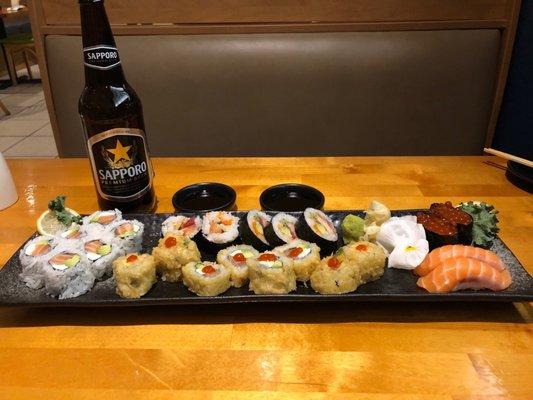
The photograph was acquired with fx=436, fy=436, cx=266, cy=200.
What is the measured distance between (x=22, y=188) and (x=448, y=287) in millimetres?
1402

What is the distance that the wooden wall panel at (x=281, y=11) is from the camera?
201 centimetres

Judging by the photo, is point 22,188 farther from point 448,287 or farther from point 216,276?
point 448,287

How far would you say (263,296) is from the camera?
92 cm

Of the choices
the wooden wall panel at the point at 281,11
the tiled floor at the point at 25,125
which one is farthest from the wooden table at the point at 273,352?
the tiled floor at the point at 25,125

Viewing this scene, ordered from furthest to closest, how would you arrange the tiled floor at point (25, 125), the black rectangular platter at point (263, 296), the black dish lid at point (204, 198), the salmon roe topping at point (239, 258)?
the tiled floor at point (25, 125)
the black dish lid at point (204, 198)
the salmon roe topping at point (239, 258)
the black rectangular platter at point (263, 296)

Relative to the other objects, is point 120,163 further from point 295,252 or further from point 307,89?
point 307,89

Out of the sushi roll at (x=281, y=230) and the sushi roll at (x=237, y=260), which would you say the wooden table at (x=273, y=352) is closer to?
the sushi roll at (x=237, y=260)

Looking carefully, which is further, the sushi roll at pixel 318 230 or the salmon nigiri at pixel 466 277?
the sushi roll at pixel 318 230

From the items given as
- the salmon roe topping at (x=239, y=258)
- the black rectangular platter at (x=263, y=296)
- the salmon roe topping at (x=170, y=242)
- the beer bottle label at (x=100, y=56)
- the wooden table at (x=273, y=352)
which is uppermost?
the beer bottle label at (x=100, y=56)

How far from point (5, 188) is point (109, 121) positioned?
1.58 feet

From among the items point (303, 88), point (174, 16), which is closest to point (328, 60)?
point (303, 88)

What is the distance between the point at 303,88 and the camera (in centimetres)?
210

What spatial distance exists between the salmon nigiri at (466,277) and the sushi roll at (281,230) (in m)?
0.35

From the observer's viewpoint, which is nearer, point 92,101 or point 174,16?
point 92,101
